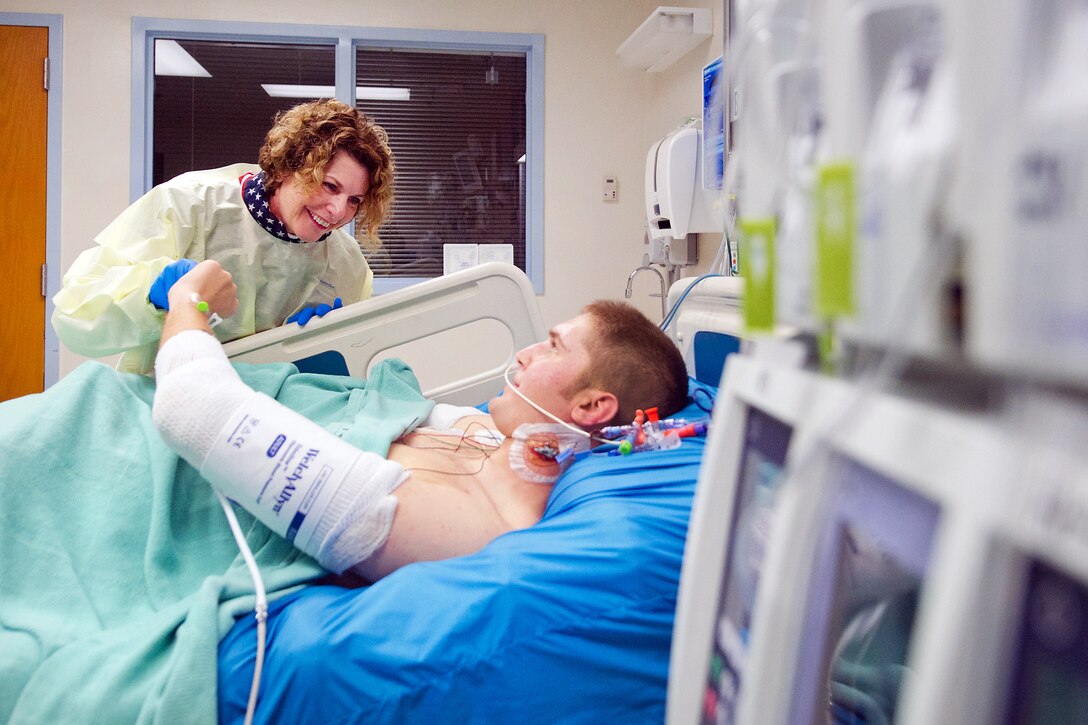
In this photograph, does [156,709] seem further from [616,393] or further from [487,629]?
[616,393]

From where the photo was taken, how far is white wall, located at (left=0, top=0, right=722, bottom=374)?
378 centimetres

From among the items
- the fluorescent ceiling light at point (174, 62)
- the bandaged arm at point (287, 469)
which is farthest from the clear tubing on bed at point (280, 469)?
the fluorescent ceiling light at point (174, 62)

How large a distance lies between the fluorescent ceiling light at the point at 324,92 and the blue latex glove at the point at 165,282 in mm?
2709

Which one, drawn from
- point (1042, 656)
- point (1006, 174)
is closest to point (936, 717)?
point (1042, 656)

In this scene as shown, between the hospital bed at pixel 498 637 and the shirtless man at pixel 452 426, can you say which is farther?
the shirtless man at pixel 452 426

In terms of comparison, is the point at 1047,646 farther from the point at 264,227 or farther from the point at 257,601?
the point at 264,227

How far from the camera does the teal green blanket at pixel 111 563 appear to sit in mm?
941

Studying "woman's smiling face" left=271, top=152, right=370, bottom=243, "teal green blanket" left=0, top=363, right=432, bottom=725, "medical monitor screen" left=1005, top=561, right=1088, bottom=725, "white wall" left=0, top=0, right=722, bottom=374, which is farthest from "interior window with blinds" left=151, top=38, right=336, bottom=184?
"medical monitor screen" left=1005, top=561, right=1088, bottom=725

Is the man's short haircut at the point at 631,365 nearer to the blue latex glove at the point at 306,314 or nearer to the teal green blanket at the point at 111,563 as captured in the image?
the teal green blanket at the point at 111,563

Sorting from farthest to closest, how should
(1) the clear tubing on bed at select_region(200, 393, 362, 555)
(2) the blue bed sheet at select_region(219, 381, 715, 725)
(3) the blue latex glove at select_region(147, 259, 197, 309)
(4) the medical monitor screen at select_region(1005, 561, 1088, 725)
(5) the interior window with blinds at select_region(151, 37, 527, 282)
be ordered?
1. (5) the interior window with blinds at select_region(151, 37, 527, 282)
2. (3) the blue latex glove at select_region(147, 259, 197, 309)
3. (1) the clear tubing on bed at select_region(200, 393, 362, 555)
4. (2) the blue bed sheet at select_region(219, 381, 715, 725)
5. (4) the medical monitor screen at select_region(1005, 561, 1088, 725)

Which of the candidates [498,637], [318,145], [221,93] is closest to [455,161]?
[221,93]

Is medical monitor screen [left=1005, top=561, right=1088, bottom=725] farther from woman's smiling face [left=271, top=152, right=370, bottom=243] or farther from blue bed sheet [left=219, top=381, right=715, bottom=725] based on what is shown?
woman's smiling face [left=271, top=152, right=370, bottom=243]

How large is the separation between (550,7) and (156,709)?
389 cm

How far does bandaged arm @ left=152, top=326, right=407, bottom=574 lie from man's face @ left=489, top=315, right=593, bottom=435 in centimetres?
38
